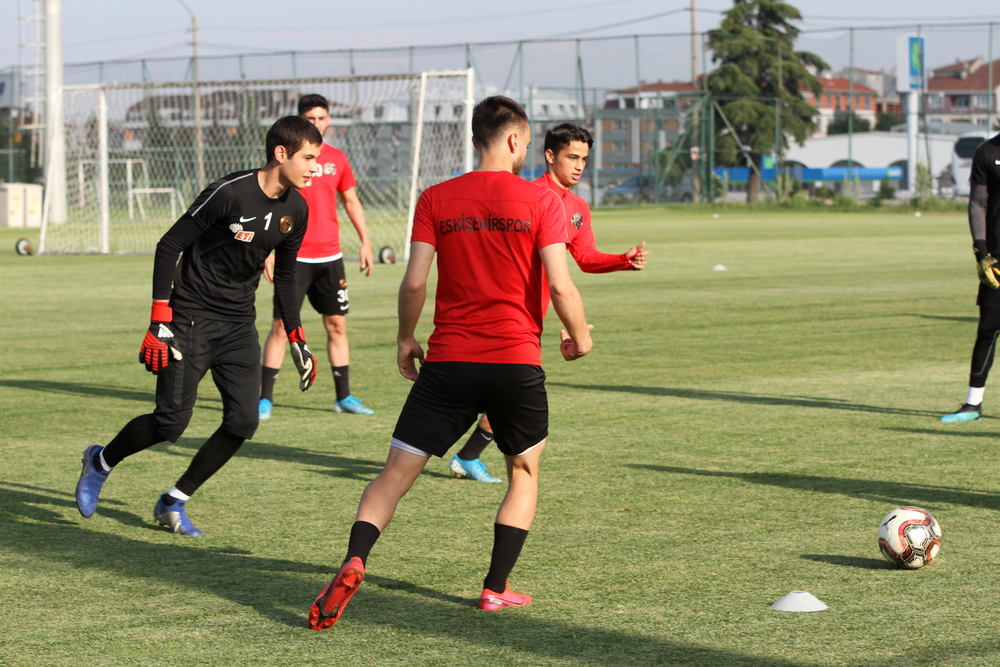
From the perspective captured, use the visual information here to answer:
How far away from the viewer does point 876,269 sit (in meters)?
21.7

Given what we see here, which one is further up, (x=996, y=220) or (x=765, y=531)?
(x=996, y=220)

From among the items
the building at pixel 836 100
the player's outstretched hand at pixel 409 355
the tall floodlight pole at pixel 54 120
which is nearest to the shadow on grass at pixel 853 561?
the player's outstretched hand at pixel 409 355

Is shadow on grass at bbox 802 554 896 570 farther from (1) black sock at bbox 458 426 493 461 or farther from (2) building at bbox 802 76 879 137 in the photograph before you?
(2) building at bbox 802 76 879 137

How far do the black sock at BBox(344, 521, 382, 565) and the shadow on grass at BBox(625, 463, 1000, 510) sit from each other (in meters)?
2.91

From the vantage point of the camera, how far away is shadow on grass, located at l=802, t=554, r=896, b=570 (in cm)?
521

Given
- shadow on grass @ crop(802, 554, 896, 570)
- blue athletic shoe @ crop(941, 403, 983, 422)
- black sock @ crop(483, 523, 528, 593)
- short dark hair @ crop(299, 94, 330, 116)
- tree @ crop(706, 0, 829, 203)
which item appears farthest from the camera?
tree @ crop(706, 0, 829, 203)

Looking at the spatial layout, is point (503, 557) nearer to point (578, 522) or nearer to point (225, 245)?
point (578, 522)

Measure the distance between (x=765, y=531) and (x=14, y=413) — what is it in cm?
584

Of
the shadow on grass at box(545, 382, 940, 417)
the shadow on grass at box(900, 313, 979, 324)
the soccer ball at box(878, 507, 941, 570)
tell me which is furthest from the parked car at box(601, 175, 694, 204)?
the soccer ball at box(878, 507, 941, 570)

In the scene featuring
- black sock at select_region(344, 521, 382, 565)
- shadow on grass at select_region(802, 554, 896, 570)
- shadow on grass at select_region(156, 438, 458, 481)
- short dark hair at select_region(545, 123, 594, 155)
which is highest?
short dark hair at select_region(545, 123, 594, 155)

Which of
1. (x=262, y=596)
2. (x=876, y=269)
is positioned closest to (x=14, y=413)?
(x=262, y=596)

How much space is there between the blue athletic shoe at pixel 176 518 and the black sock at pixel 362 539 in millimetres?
1531

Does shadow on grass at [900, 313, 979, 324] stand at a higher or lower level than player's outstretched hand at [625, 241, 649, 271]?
lower

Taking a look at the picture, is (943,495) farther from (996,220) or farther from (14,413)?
(14,413)
